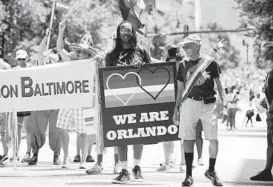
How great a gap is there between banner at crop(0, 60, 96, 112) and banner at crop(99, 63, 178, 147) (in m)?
1.03

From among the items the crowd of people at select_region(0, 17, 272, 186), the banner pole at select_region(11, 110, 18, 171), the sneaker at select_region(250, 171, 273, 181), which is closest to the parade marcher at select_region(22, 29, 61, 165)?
the banner pole at select_region(11, 110, 18, 171)

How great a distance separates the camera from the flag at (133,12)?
38.7 feet

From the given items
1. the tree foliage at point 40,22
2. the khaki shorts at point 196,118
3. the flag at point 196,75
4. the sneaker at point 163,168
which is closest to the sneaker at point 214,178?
the khaki shorts at point 196,118

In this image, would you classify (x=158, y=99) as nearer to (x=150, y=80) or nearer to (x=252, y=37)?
(x=150, y=80)

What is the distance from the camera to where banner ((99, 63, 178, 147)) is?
30.9 ft

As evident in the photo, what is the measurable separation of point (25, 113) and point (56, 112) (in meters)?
0.51

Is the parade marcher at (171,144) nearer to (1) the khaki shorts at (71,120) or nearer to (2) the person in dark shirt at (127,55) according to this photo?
(1) the khaki shorts at (71,120)

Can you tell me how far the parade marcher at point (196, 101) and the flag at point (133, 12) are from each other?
300cm

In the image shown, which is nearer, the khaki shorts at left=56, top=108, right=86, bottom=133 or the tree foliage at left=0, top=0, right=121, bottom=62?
the khaki shorts at left=56, top=108, right=86, bottom=133

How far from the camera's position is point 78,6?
32.9 meters

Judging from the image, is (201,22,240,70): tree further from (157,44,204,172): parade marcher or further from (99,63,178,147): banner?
(99,63,178,147): banner

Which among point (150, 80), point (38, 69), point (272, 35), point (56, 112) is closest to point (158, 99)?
point (150, 80)

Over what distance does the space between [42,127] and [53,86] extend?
Answer: 188cm

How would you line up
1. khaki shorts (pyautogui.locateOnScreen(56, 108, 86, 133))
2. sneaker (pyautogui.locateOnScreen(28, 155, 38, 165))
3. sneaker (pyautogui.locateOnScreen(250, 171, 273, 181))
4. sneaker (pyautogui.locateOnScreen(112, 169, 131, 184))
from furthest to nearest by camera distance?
sneaker (pyautogui.locateOnScreen(28, 155, 38, 165)), khaki shorts (pyautogui.locateOnScreen(56, 108, 86, 133)), sneaker (pyautogui.locateOnScreen(250, 171, 273, 181)), sneaker (pyautogui.locateOnScreen(112, 169, 131, 184))
